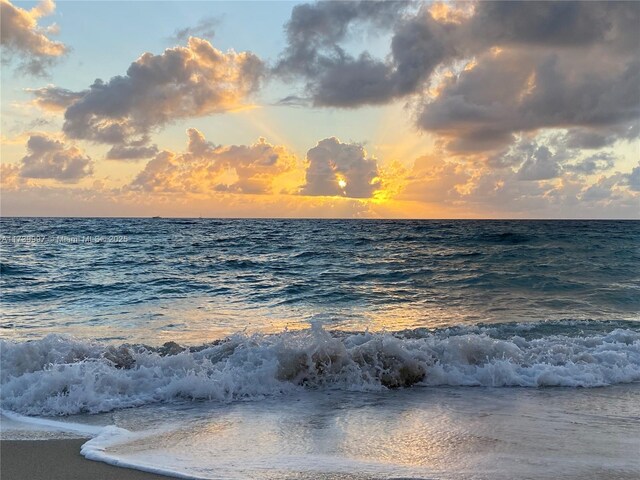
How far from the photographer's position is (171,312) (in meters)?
14.9

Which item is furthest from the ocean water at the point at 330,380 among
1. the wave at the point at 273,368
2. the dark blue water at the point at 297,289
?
the dark blue water at the point at 297,289

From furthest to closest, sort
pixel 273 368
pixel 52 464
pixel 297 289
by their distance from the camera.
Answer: pixel 297 289 → pixel 273 368 → pixel 52 464

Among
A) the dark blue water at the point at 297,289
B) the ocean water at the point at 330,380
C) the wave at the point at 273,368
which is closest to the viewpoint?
the ocean water at the point at 330,380

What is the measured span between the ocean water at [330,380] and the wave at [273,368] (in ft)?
0.09

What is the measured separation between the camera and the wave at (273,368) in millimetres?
7652

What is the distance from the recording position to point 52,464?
16.9 feet

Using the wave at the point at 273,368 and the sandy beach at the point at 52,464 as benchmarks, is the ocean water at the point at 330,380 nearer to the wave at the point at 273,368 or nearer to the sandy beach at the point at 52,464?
the wave at the point at 273,368

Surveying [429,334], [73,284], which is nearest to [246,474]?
[429,334]

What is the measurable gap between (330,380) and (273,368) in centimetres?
93

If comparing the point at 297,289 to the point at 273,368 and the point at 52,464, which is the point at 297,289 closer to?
the point at 273,368

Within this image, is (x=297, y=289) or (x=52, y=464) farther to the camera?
(x=297, y=289)

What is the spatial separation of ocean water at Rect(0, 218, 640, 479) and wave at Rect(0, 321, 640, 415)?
0.09 feet

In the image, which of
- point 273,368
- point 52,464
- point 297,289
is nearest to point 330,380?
point 273,368

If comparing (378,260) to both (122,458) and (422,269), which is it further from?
(122,458)
